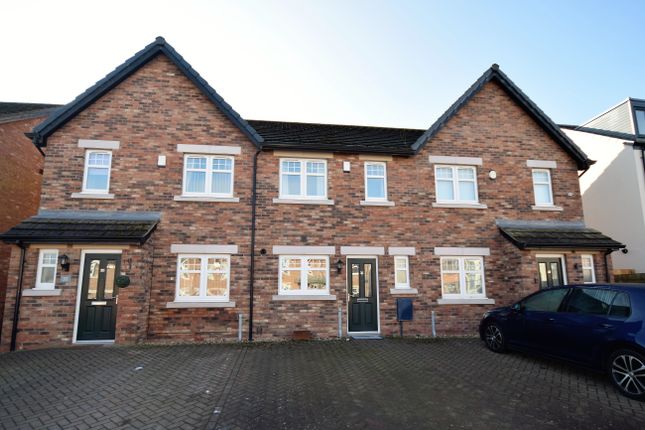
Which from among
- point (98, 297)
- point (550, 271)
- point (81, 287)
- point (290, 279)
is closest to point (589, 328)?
point (550, 271)

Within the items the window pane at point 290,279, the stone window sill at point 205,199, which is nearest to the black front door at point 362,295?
the window pane at point 290,279

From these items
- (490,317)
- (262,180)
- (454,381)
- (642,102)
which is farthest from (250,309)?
(642,102)

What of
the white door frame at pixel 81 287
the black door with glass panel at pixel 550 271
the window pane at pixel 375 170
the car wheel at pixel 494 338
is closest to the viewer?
the car wheel at pixel 494 338

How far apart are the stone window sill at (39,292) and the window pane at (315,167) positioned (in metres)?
7.60

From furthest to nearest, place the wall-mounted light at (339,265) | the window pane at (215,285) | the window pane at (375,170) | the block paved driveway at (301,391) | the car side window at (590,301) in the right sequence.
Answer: the window pane at (375,170) → the wall-mounted light at (339,265) → the window pane at (215,285) → the car side window at (590,301) → the block paved driveway at (301,391)

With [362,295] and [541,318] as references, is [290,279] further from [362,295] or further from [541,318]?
[541,318]

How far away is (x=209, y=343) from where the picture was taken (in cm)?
914

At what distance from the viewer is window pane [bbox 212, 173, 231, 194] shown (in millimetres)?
10234

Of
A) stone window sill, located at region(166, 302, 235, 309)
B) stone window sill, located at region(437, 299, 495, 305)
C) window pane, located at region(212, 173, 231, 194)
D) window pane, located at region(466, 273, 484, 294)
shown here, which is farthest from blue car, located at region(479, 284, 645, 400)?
window pane, located at region(212, 173, 231, 194)

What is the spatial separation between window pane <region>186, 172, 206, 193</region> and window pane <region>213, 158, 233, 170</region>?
1.46 ft

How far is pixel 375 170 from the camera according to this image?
36.2ft

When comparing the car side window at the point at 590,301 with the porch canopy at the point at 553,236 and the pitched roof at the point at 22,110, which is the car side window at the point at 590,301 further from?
the pitched roof at the point at 22,110

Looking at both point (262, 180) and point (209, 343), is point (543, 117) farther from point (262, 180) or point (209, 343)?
point (209, 343)

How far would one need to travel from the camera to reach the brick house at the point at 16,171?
12250 mm
